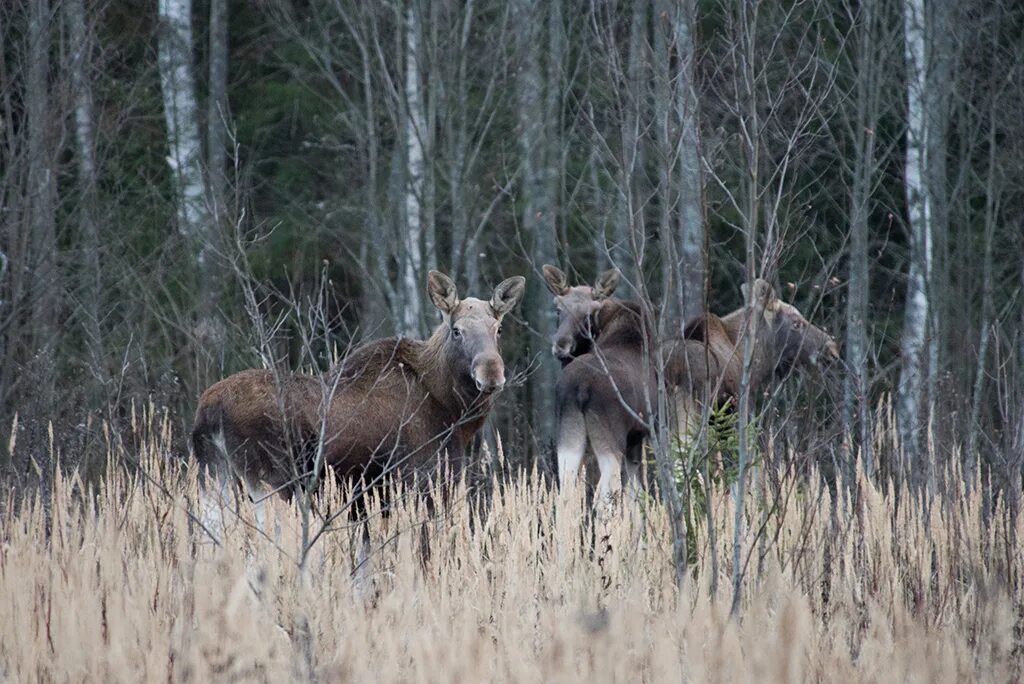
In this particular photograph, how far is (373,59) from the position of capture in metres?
17.4

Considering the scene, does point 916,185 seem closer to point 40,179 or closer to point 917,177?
point 917,177

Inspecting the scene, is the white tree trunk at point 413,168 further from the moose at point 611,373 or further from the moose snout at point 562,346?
the moose snout at point 562,346

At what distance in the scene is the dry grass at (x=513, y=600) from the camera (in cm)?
509

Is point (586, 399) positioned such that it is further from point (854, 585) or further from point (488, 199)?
point (488, 199)

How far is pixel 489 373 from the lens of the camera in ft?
27.2

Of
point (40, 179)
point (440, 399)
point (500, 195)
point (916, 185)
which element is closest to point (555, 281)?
point (500, 195)

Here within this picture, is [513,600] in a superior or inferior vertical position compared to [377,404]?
inferior

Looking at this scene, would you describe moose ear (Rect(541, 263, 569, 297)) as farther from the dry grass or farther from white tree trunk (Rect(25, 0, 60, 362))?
white tree trunk (Rect(25, 0, 60, 362))

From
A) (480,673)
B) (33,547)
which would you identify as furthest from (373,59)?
(480,673)

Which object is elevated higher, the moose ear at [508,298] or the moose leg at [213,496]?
the moose ear at [508,298]

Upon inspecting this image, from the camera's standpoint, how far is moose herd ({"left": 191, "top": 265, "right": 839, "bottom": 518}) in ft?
25.2

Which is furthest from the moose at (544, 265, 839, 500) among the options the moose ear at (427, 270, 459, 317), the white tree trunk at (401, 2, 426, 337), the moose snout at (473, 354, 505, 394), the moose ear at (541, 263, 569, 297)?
the white tree trunk at (401, 2, 426, 337)

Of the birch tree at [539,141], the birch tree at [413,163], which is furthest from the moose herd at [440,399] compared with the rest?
the birch tree at [539,141]

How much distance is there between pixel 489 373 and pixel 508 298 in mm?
939
